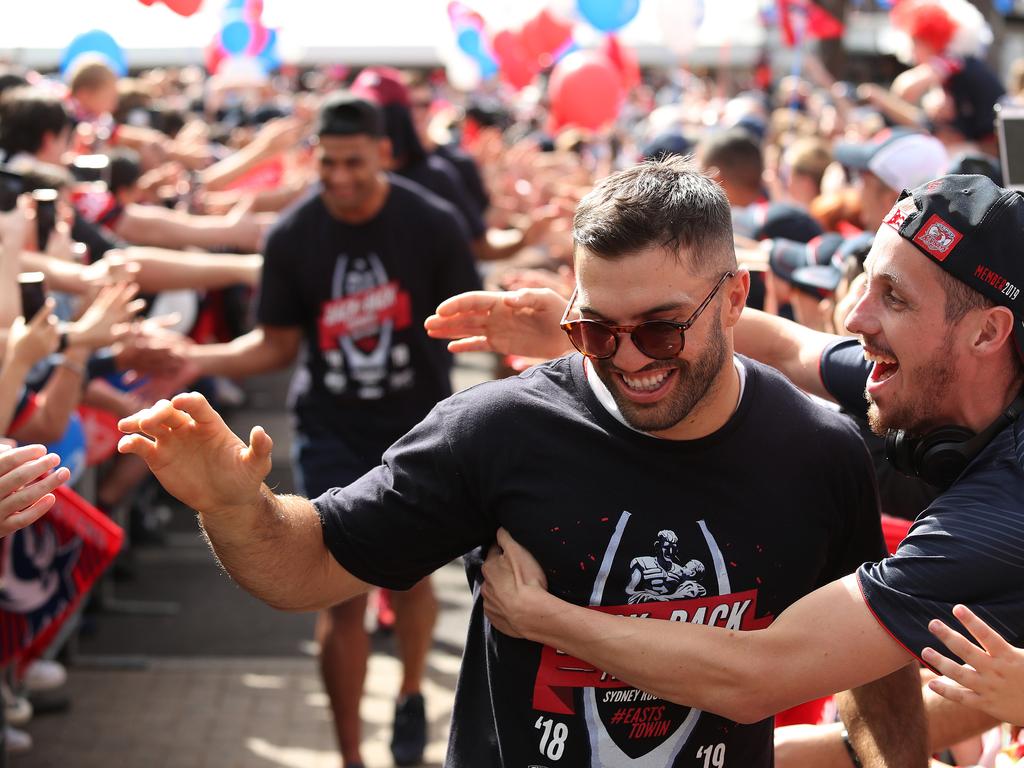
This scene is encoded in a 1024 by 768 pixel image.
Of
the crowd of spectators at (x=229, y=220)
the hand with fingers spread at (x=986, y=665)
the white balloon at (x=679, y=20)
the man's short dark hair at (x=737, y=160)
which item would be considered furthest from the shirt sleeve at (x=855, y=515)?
the white balloon at (x=679, y=20)

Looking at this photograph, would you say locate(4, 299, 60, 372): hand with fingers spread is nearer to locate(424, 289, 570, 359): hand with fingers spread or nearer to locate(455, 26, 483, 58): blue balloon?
locate(424, 289, 570, 359): hand with fingers spread

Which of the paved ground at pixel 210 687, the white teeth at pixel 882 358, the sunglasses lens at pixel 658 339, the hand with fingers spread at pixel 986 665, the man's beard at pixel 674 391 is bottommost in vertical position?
the paved ground at pixel 210 687

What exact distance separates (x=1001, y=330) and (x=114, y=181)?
6.20 m

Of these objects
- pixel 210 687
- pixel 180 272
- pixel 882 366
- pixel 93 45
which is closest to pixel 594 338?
pixel 882 366

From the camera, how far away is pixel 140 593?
7234 millimetres

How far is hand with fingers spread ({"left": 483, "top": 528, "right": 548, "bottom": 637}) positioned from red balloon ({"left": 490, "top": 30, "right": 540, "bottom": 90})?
16.2m

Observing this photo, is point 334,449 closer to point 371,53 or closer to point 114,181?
point 114,181

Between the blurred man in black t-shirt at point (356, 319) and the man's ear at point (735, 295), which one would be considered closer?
the man's ear at point (735, 295)

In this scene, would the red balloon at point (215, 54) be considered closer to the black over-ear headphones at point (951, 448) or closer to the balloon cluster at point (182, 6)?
the balloon cluster at point (182, 6)

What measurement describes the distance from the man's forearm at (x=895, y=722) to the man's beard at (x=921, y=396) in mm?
488

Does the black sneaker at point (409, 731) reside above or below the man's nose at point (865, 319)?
below

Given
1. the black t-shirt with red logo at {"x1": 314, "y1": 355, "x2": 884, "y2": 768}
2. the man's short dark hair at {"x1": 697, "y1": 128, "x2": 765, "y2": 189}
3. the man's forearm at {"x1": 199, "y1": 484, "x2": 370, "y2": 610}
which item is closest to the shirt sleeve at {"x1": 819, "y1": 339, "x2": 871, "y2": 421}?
the black t-shirt with red logo at {"x1": 314, "y1": 355, "x2": 884, "y2": 768}

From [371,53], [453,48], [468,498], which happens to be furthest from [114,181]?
[371,53]

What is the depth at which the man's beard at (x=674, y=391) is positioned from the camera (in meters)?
2.43
